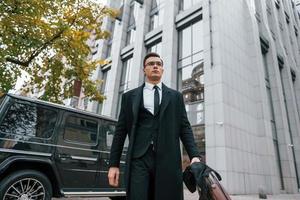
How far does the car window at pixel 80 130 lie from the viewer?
533 cm

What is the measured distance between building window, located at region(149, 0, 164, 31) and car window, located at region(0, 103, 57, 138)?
57.9ft

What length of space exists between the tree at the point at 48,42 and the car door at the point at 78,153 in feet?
14.3

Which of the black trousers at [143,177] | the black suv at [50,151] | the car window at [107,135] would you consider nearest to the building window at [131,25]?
the car window at [107,135]

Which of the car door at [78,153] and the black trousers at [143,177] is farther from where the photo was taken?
the car door at [78,153]

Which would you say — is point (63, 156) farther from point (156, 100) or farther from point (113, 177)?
point (156, 100)

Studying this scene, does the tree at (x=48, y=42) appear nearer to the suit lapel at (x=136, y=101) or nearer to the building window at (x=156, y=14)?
the suit lapel at (x=136, y=101)

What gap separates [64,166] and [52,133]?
0.68 meters

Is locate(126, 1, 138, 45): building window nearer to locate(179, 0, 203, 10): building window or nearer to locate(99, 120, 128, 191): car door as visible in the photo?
locate(179, 0, 203, 10): building window

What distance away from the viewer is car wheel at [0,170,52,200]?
4145 millimetres

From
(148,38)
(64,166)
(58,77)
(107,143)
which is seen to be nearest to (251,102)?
(148,38)

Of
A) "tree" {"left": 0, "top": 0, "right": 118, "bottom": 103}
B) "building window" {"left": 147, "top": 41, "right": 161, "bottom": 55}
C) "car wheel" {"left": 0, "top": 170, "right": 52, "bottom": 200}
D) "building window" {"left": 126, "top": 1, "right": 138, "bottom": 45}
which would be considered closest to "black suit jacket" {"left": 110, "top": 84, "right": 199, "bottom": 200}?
"car wheel" {"left": 0, "top": 170, "right": 52, "bottom": 200}

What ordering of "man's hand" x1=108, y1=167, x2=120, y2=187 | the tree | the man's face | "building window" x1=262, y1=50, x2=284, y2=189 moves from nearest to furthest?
"man's hand" x1=108, y1=167, x2=120, y2=187, the man's face, the tree, "building window" x1=262, y1=50, x2=284, y2=189

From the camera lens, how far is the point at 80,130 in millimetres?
5566

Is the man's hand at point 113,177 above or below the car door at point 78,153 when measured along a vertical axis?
below
